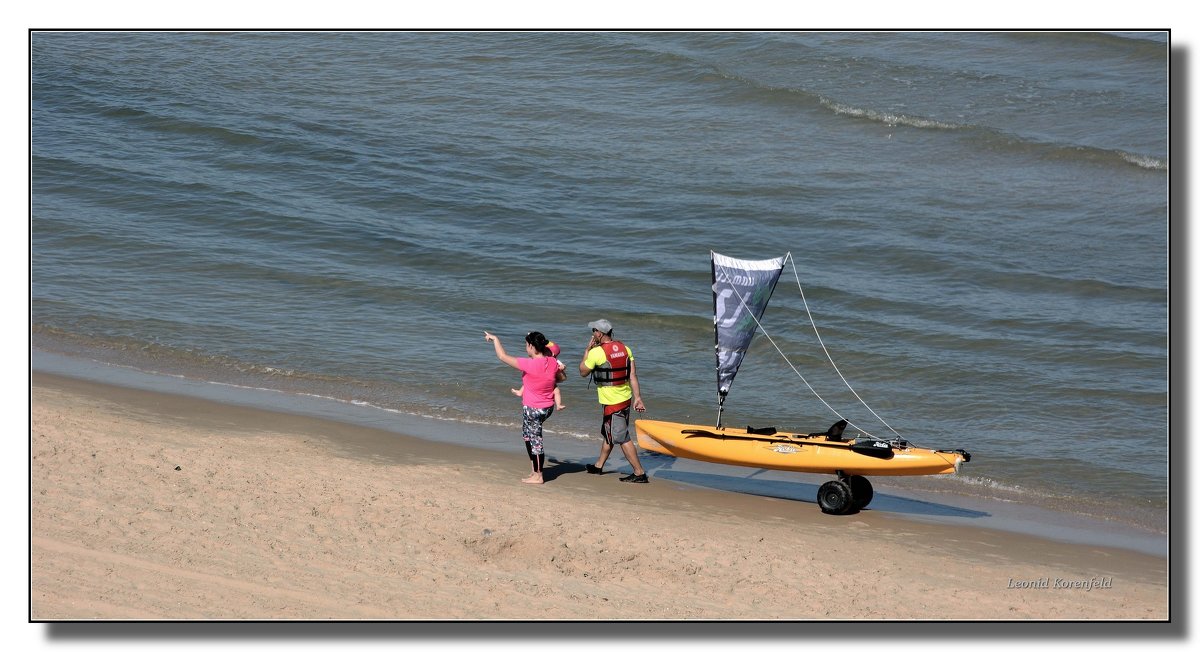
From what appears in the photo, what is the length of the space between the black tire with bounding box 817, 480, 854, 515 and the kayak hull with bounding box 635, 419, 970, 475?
12cm

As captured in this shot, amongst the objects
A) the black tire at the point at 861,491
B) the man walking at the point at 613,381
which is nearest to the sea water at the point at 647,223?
the black tire at the point at 861,491

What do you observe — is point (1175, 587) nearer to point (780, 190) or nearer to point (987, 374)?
point (987, 374)

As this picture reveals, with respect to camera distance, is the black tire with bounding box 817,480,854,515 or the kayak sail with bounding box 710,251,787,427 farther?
the kayak sail with bounding box 710,251,787,427

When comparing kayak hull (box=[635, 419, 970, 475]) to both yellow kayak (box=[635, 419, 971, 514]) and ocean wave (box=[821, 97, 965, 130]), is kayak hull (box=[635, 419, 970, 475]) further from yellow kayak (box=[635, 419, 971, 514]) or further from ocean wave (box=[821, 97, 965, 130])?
ocean wave (box=[821, 97, 965, 130])

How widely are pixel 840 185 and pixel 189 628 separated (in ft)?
53.6

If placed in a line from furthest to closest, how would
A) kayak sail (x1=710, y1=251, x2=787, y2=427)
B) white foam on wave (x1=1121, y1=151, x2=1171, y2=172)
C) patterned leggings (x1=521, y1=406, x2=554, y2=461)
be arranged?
1. white foam on wave (x1=1121, y1=151, x2=1171, y2=172)
2. kayak sail (x1=710, y1=251, x2=787, y2=427)
3. patterned leggings (x1=521, y1=406, x2=554, y2=461)

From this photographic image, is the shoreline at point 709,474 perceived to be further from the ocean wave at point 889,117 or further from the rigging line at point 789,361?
the ocean wave at point 889,117

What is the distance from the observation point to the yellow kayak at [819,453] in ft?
30.2

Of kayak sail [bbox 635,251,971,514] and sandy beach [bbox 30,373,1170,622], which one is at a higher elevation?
kayak sail [bbox 635,251,971,514]


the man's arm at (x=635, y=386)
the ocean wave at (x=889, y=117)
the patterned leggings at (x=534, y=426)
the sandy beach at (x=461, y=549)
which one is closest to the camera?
the sandy beach at (x=461, y=549)

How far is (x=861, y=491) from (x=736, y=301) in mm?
1865

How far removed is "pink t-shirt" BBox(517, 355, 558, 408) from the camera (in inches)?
380

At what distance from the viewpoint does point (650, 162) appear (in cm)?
2203

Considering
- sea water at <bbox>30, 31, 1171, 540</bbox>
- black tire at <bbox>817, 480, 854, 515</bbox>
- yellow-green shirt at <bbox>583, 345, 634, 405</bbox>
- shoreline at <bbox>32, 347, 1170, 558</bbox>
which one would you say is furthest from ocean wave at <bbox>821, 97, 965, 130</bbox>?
black tire at <bbox>817, 480, 854, 515</bbox>
